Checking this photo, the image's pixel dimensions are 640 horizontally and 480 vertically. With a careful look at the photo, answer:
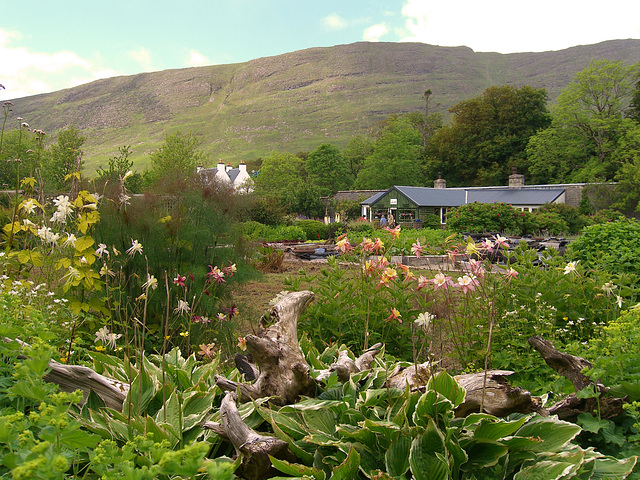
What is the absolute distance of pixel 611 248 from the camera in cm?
476

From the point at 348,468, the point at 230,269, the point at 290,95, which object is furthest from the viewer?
the point at 290,95

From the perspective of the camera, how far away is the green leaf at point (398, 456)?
1439 mm

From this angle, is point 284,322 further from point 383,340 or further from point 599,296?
point 599,296

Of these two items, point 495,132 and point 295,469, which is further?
point 495,132

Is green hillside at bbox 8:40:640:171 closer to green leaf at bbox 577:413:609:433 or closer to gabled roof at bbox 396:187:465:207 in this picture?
gabled roof at bbox 396:187:465:207

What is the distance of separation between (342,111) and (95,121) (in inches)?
3528

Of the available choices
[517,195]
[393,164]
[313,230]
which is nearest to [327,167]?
[393,164]

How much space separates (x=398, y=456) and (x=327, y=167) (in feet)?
172

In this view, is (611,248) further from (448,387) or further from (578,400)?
(448,387)

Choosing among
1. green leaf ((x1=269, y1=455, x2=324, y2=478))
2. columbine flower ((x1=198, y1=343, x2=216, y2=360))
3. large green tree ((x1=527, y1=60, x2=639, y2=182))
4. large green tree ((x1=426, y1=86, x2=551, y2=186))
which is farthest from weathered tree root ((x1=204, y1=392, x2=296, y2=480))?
large green tree ((x1=426, y1=86, x2=551, y2=186))

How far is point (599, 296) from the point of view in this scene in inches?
134

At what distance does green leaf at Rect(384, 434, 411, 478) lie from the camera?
144 centimetres

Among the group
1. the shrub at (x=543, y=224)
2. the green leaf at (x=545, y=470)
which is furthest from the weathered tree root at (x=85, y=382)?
the shrub at (x=543, y=224)

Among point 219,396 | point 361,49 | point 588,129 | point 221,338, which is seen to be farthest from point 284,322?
point 361,49
